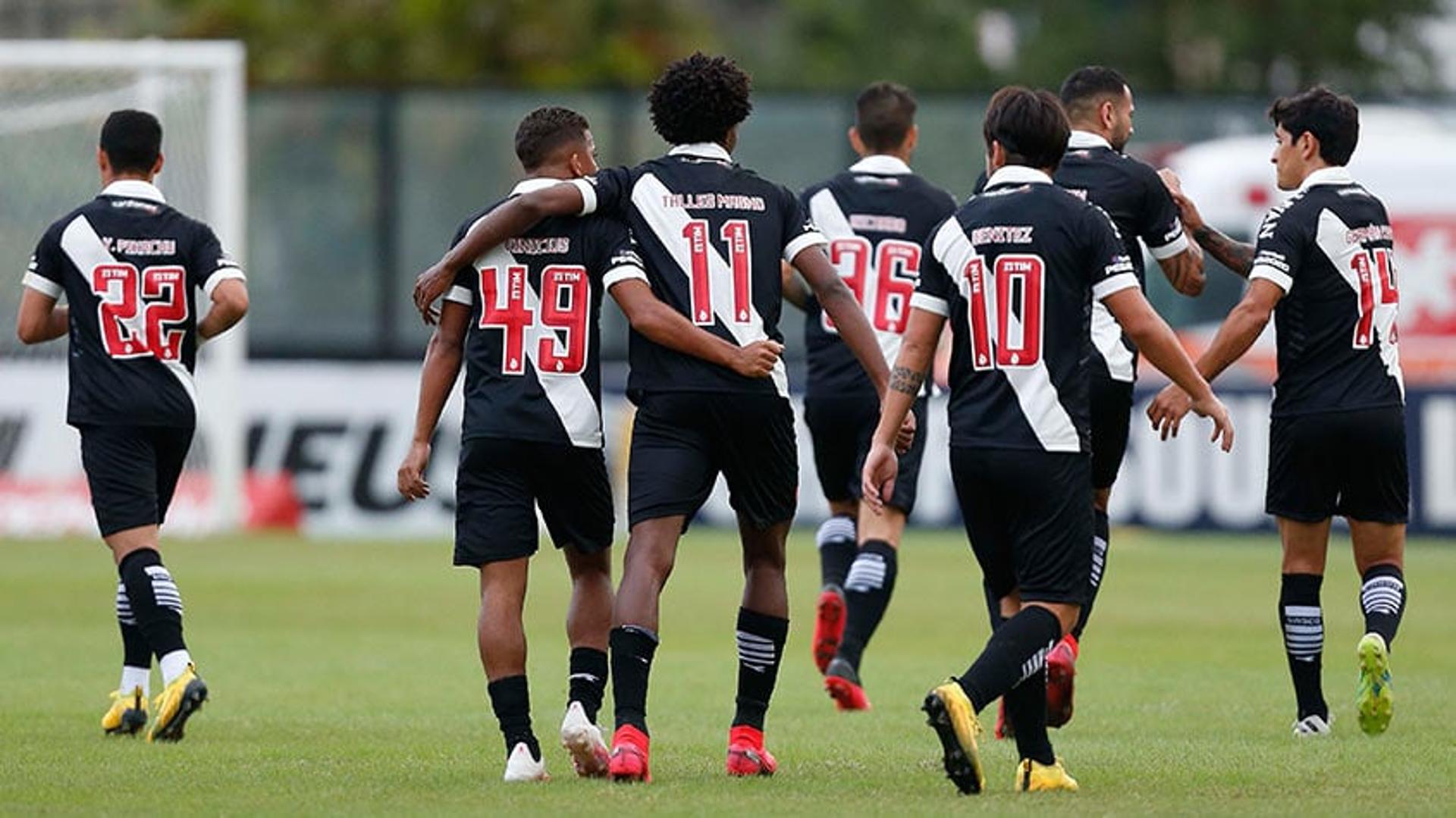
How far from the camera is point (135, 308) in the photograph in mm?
10812

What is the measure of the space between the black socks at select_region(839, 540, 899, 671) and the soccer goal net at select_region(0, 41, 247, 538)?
456 inches

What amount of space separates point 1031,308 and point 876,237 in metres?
3.57

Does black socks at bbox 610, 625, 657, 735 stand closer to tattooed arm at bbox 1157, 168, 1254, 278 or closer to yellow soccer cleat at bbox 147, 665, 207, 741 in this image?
yellow soccer cleat at bbox 147, 665, 207, 741

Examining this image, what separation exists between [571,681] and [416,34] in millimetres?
25415

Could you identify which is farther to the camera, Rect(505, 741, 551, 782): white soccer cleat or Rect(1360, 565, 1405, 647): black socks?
Rect(1360, 565, 1405, 647): black socks

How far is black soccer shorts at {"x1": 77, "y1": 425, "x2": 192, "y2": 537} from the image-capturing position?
10672 millimetres

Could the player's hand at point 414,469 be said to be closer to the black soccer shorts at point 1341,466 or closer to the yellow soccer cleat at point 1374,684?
the black soccer shorts at point 1341,466

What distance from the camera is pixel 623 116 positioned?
26.2m

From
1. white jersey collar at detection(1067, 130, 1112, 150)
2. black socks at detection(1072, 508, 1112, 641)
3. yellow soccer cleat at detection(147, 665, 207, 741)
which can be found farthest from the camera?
white jersey collar at detection(1067, 130, 1112, 150)

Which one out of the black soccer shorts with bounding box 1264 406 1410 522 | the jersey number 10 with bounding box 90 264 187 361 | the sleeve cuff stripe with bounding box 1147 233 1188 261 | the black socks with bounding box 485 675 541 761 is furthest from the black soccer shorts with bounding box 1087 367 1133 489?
the jersey number 10 with bounding box 90 264 187 361

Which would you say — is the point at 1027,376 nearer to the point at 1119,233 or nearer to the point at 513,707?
the point at 1119,233

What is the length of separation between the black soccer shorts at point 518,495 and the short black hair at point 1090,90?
2.65m

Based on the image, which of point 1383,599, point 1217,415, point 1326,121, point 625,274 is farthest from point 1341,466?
point 625,274

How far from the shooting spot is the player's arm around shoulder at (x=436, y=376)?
9.04m
